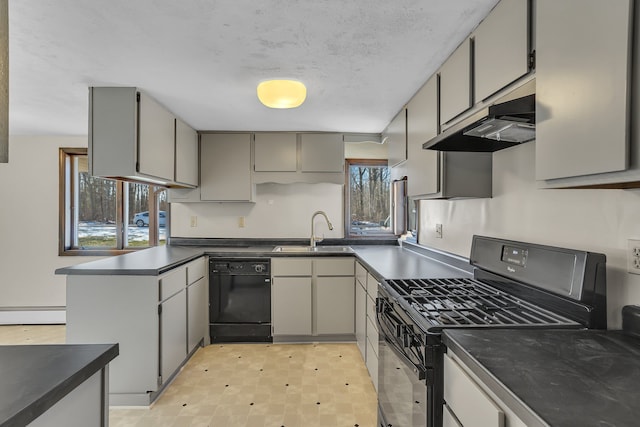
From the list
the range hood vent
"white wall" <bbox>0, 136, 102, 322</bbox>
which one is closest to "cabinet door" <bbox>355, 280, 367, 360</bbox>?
the range hood vent

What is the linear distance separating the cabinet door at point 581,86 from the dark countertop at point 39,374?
1337mm

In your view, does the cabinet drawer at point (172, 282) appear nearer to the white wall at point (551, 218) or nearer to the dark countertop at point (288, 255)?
the dark countertop at point (288, 255)

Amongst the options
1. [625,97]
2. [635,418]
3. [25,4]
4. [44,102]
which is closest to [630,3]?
[625,97]

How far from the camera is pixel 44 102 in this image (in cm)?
266

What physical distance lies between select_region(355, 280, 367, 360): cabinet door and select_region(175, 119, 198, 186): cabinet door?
74.8 inches

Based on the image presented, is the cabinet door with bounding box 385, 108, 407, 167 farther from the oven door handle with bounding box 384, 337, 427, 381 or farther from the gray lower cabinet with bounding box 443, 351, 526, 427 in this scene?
the gray lower cabinet with bounding box 443, 351, 526, 427

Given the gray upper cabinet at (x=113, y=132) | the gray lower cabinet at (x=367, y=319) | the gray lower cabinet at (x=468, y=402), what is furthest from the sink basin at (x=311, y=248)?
the gray lower cabinet at (x=468, y=402)

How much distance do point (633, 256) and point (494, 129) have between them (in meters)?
0.64

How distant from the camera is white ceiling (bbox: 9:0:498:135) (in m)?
1.44

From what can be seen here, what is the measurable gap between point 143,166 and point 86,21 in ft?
3.43

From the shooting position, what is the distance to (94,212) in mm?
3959

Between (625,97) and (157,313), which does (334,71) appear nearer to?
(625,97)

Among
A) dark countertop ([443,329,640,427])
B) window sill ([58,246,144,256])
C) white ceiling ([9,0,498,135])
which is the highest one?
white ceiling ([9,0,498,135])

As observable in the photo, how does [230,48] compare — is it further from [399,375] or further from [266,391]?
[266,391]
